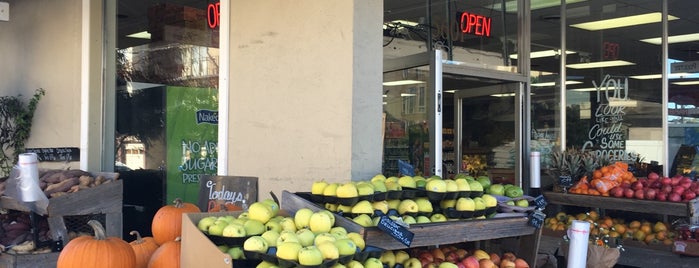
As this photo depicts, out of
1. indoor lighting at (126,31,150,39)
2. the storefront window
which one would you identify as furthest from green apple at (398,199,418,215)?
indoor lighting at (126,31,150,39)

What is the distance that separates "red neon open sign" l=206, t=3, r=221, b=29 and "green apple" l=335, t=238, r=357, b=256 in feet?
12.8

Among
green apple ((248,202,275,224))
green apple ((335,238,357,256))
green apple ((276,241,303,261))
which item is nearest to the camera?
green apple ((276,241,303,261))

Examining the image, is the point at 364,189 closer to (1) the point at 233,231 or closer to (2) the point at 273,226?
(2) the point at 273,226

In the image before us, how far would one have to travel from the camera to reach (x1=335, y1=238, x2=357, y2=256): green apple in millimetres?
2582

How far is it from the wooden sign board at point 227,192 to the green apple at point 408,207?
4.03 ft

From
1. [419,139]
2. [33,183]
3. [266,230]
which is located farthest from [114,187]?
[419,139]

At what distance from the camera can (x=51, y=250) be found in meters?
4.36

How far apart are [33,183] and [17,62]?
146 inches

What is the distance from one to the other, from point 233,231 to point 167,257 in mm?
522

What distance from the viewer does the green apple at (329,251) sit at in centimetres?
250

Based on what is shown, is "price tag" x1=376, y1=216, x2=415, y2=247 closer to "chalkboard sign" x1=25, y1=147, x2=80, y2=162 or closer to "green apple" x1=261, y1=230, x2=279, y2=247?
"green apple" x1=261, y1=230, x2=279, y2=247

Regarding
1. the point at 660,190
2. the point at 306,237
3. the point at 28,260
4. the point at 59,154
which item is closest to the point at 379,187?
the point at 306,237

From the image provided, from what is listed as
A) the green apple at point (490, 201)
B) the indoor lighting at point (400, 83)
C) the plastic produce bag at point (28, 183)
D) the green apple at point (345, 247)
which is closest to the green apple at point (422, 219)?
the green apple at point (490, 201)

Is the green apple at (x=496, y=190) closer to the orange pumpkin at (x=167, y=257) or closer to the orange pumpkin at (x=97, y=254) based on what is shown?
the orange pumpkin at (x=167, y=257)
